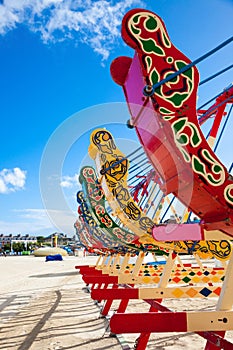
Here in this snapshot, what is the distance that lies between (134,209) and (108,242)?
10.3 feet

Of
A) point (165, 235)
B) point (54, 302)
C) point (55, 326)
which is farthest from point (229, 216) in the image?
point (54, 302)

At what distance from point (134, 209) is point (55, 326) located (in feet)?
9.62

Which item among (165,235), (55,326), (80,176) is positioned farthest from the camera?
(80,176)

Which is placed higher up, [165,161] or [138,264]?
[165,161]

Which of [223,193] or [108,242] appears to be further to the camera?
[108,242]

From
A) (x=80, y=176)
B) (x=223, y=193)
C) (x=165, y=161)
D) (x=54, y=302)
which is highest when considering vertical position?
(x=80, y=176)

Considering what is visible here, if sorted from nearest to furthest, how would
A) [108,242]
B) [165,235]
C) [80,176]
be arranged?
[165,235] < [80,176] < [108,242]

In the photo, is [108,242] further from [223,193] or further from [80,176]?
[223,193]

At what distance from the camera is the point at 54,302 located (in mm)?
10047

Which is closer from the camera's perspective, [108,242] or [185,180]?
[185,180]

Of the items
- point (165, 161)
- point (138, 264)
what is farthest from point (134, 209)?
point (165, 161)

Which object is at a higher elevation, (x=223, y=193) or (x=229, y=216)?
(x=223, y=193)

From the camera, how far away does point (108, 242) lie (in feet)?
27.1

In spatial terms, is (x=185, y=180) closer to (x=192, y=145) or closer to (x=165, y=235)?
(x=192, y=145)
